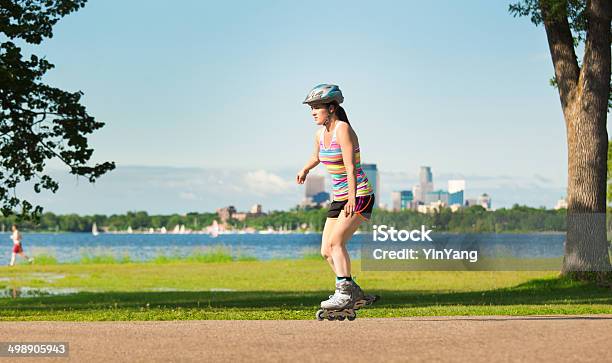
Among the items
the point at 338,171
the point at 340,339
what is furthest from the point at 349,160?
the point at 340,339

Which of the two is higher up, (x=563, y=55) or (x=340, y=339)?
→ (x=563, y=55)

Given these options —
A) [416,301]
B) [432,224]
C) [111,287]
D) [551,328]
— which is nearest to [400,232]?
[432,224]

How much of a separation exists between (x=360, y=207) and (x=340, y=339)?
55.4 inches

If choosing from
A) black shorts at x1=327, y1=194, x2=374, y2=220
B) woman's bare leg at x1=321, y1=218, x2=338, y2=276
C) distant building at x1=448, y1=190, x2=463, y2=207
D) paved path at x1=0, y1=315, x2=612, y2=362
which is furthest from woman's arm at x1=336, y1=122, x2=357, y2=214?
distant building at x1=448, y1=190, x2=463, y2=207

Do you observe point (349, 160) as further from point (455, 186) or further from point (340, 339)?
point (455, 186)

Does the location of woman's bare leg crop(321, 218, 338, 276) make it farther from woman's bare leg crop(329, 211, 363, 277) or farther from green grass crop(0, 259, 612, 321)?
green grass crop(0, 259, 612, 321)

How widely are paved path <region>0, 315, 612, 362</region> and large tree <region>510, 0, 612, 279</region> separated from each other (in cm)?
1196

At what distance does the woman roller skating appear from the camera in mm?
10938

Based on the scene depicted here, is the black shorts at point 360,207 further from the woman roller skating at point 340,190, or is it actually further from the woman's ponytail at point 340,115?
the woman's ponytail at point 340,115

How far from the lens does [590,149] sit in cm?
2458

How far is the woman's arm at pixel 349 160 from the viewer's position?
1084 cm

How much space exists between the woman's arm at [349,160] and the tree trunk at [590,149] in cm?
1505

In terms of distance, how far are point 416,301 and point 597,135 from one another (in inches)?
252

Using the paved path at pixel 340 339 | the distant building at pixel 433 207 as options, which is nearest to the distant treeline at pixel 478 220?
the distant building at pixel 433 207
